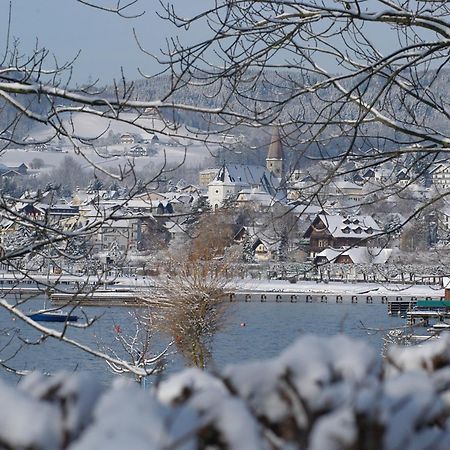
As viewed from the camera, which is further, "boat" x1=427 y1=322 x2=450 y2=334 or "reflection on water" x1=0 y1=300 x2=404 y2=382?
"reflection on water" x1=0 y1=300 x2=404 y2=382

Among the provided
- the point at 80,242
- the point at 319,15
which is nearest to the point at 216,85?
the point at 319,15

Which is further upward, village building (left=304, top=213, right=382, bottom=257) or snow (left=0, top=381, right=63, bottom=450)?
village building (left=304, top=213, right=382, bottom=257)

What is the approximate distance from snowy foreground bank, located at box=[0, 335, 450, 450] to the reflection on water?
10.6m

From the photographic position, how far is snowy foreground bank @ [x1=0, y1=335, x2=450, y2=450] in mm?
1115

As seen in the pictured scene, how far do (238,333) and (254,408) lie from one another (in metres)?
29.7

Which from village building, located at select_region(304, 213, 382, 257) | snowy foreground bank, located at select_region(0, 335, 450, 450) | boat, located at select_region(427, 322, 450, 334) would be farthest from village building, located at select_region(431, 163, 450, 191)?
snowy foreground bank, located at select_region(0, 335, 450, 450)

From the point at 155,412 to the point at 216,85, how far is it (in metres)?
3.95

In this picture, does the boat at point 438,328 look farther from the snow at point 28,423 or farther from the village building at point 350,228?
the snow at point 28,423

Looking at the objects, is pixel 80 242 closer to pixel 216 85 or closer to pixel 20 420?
pixel 216 85

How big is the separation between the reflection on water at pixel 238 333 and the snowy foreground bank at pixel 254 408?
34.7 feet

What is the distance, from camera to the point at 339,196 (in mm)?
5477

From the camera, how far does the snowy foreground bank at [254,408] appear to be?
43.9 inches

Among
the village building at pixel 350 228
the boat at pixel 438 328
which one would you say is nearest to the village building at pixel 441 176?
the village building at pixel 350 228

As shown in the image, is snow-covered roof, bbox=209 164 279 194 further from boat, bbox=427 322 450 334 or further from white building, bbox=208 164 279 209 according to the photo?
boat, bbox=427 322 450 334
